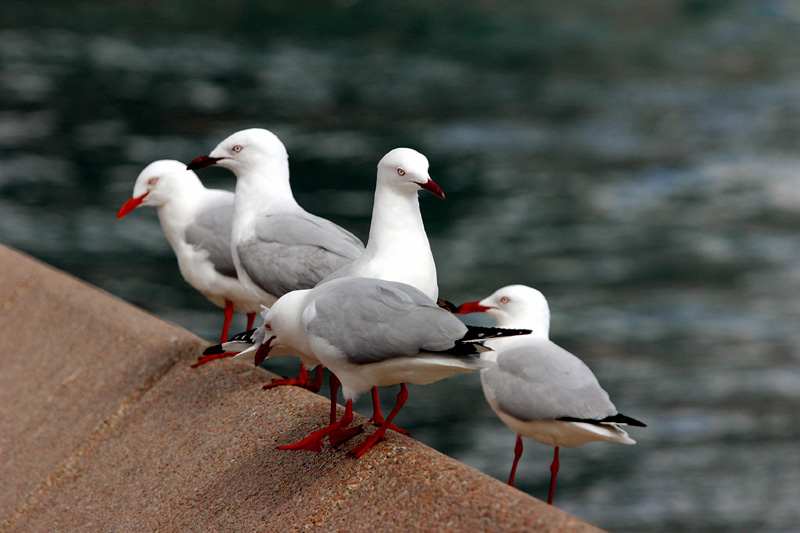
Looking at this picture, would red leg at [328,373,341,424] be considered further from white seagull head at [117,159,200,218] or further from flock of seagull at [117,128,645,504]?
white seagull head at [117,159,200,218]

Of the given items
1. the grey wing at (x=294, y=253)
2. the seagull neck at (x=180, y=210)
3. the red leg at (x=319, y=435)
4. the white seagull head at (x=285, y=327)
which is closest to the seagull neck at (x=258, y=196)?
the grey wing at (x=294, y=253)

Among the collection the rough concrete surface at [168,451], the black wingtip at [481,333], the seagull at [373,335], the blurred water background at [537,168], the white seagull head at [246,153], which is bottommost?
the blurred water background at [537,168]

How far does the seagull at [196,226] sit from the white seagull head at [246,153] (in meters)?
0.55

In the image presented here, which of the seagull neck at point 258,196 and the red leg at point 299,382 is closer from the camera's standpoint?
the red leg at point 299,382

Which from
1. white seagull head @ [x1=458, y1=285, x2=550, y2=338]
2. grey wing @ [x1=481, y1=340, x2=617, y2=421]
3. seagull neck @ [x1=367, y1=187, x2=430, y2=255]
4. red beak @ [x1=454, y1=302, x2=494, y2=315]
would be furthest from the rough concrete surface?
white seagull head @ [x1=458, y1=285, x2=550, y2=338]

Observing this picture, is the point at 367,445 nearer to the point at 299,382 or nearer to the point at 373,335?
the point at 373,335

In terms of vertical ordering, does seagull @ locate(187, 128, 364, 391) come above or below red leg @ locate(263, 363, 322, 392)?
above

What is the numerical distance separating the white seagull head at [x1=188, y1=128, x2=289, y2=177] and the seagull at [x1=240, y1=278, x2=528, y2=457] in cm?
150

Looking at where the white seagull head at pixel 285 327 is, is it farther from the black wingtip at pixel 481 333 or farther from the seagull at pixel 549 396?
the seagull at pixel 549 396

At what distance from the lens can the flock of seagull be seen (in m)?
3.37

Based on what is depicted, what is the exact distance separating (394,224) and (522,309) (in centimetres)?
151

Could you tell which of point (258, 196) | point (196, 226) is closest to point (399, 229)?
point (258, 196)

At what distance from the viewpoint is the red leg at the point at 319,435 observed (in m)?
3.69

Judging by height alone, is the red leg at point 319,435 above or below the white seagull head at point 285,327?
below
